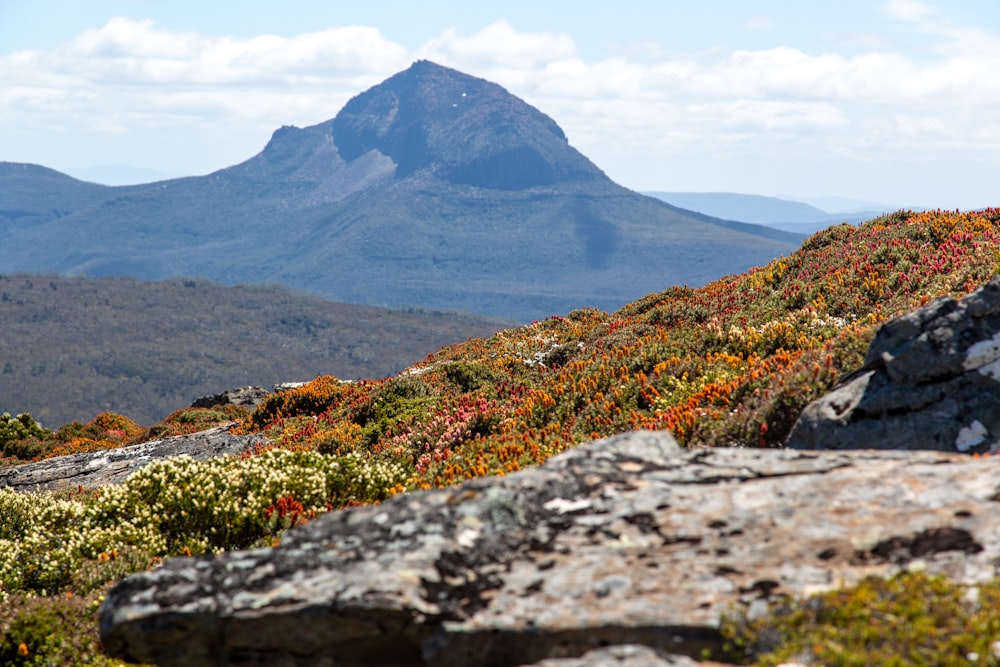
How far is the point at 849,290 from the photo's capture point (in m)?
17.8

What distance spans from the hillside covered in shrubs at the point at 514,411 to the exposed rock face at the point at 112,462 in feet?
3.48

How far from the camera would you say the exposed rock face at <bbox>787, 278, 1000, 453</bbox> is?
9.82 metres

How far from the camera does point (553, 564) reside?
22.0 feet

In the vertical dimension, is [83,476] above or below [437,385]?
below

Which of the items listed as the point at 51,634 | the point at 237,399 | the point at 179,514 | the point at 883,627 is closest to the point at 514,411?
the point at 179,514

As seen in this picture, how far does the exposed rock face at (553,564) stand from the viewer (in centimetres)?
614

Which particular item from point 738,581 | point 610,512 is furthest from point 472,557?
point 738,581

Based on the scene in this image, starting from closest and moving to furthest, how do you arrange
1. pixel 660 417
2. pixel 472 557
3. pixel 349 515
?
1. pixel 472 557
2. pixel 349 515
3. pixel 660 417

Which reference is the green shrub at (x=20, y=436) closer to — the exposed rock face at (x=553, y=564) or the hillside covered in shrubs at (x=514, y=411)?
the hillside covered in shrubs at (x=514, y=411)

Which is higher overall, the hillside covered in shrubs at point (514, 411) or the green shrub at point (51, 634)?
the hillside covered in shrubs at point (514, 411)

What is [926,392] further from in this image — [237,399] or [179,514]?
[237,399]

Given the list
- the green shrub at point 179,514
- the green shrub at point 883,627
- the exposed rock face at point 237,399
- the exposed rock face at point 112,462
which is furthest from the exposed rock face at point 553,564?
the exposed rock face at point 237,399

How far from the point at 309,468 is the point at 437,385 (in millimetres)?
7832

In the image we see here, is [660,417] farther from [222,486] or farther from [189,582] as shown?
[189,582]
